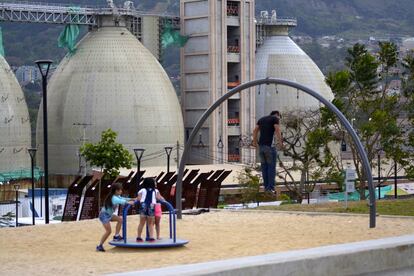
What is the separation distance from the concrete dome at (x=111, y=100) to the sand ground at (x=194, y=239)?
2680 inches

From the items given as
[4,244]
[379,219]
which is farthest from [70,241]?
[379,219]

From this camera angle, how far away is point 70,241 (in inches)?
923

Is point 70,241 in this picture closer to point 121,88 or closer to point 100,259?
point 100,259

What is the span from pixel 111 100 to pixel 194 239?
75553 millimetres

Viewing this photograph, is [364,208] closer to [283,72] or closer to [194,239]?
[194,239]

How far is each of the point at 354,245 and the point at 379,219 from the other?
9489mm

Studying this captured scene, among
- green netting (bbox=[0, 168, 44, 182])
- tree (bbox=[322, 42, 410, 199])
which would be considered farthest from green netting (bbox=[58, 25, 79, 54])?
tree (bbox=[322, 42, 410, 199])

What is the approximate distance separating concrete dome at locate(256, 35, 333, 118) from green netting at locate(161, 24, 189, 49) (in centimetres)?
1206

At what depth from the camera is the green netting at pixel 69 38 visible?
99125mm

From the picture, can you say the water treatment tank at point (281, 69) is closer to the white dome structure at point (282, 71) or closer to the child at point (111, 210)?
the white dome structure at point (282, 71)

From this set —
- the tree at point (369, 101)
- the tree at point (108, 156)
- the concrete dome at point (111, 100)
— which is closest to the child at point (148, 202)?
the tree at point (369, 101)

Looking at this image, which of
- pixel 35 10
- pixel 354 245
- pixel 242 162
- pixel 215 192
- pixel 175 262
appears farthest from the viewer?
pixel 242 162

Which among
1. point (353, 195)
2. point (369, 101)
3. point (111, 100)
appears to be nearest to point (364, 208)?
point (369, 101)

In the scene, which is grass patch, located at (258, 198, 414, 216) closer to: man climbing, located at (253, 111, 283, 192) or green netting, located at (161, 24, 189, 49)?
man climbing, located at (253, 111, 283, 192)
